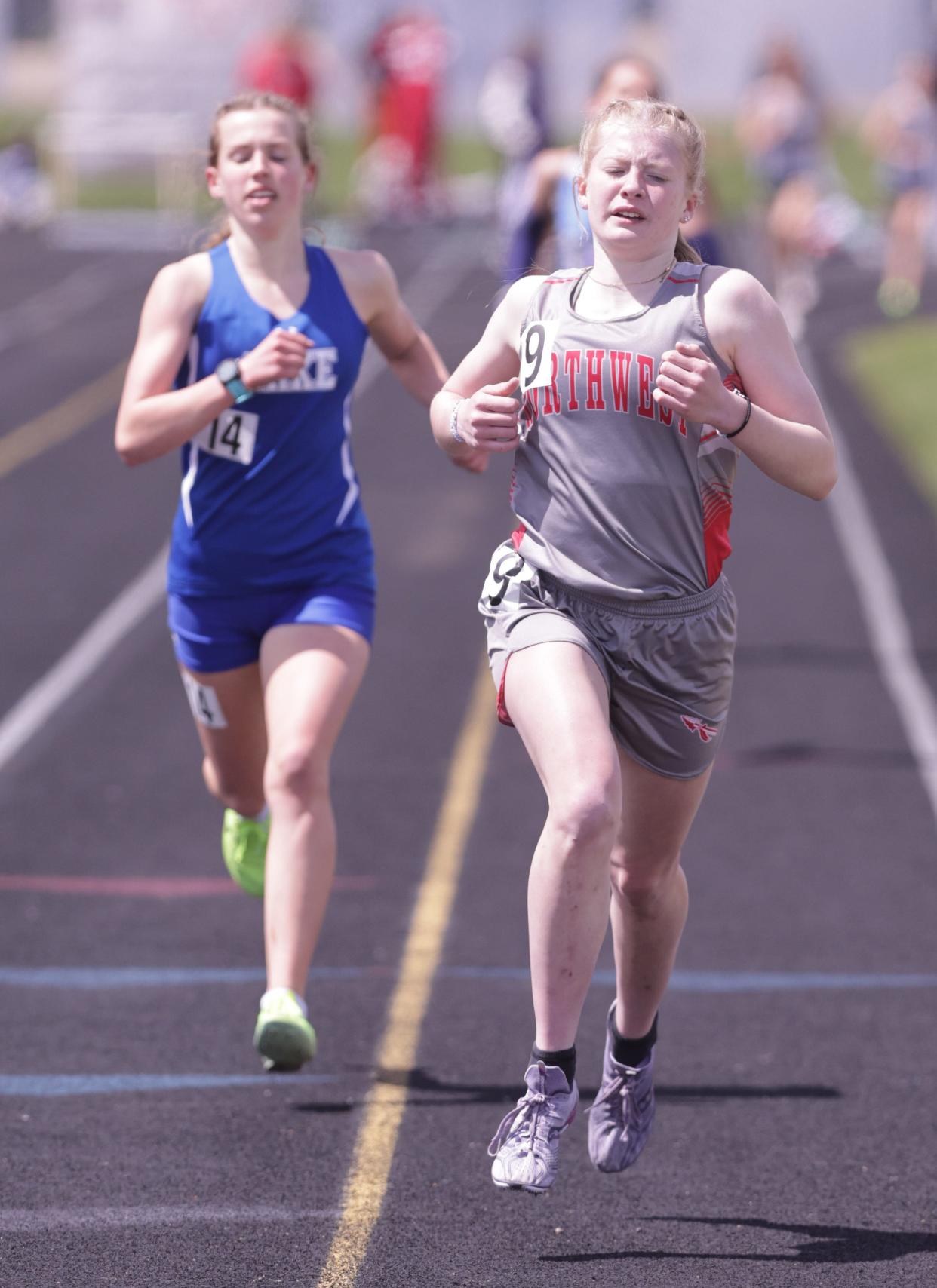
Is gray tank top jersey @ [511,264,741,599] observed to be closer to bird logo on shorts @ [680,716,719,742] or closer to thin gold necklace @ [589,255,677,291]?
thin gold necklace @ [589,255,677,291]

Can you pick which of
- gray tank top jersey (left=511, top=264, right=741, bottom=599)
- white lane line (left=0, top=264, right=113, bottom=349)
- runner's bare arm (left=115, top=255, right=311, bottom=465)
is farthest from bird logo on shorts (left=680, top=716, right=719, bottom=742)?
white lane line (left=0, top=264, right=113, bottom=349)

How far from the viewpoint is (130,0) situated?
32312 millimetres

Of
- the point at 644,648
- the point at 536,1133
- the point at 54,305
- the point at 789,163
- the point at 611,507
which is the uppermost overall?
the point at 611,507

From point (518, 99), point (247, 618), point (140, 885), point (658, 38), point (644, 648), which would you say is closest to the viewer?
point (644, 648)

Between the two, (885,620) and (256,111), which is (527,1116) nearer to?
(256,111)

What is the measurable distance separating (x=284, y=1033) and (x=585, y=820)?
4.03 feet

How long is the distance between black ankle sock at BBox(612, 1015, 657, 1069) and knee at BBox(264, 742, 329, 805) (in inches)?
39.9

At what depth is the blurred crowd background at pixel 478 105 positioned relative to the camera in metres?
22.5

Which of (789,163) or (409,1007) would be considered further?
(789,163)

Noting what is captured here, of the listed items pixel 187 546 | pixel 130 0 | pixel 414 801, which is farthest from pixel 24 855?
pixel 130 0

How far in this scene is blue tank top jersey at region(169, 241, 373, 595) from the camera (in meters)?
5.23

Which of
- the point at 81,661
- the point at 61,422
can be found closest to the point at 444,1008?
the point at 81,661

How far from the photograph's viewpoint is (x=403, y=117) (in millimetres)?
30406

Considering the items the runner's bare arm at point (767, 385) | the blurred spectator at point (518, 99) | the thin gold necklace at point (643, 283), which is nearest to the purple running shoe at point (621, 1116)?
the runner's bare arm at point (767, 385)
